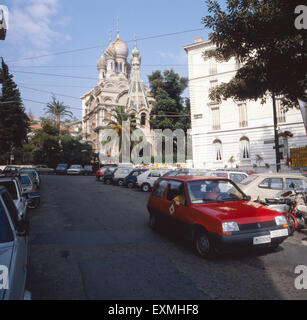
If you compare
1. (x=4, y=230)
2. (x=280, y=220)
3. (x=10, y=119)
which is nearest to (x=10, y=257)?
(x=4, y=230)

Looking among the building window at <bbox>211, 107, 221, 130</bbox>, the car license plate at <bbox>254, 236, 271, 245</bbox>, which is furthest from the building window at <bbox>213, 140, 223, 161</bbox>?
the car license plate at <bbox>254, 236, 271, 245</bbox>

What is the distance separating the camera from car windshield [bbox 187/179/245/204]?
6.13 m

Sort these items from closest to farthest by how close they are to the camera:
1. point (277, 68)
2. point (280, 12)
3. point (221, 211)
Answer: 1. point (221, 211)
2. point (280, 12)
3. point (277, 68)

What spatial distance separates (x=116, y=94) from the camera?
61.1 meters

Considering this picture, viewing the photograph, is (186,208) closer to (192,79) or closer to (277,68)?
(277,68)

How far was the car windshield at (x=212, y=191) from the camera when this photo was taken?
6133 mm

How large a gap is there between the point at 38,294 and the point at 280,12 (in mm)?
10217

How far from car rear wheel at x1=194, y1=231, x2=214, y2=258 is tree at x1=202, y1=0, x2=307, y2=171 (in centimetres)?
695

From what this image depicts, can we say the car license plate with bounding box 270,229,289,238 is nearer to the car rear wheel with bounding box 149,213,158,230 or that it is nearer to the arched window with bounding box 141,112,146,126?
the car rear wheel with bounding box 149,213,158,230

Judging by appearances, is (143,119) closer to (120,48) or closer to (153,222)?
(120,48)

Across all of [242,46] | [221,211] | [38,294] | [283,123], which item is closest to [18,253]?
[38,294]

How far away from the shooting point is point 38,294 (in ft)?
12.8

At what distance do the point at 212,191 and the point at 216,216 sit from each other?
128cm

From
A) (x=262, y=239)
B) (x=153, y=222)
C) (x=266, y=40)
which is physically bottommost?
(x=153, y=222)
